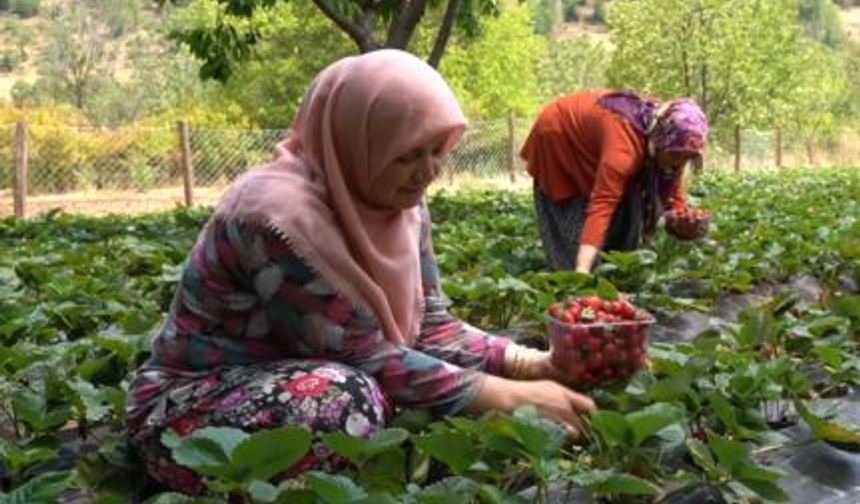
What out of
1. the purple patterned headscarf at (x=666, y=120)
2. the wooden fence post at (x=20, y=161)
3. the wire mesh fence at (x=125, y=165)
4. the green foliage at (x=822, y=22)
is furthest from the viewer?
the green foliage at (x=822, y=22)

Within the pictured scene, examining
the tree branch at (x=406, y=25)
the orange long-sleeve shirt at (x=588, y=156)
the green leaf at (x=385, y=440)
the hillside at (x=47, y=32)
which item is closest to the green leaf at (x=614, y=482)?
the green leaf at (x=385, y=440)

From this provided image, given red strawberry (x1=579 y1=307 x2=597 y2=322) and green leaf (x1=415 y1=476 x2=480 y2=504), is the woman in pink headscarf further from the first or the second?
green leaf (x1=415 y1=476 x2=480 y2=504)

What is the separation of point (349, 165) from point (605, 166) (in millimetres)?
2504

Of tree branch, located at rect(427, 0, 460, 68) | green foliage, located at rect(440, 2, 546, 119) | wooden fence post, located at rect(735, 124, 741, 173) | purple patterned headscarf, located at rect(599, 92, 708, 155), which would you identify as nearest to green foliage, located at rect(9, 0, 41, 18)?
green foliage, located at rect(440, 2, 546, 119)

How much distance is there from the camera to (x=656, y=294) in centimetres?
409

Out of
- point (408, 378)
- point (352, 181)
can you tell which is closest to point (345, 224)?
point (352, 181)

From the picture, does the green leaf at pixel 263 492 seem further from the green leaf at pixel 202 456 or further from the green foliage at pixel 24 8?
the green foliage at pixel 24 8

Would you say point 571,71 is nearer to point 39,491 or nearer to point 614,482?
point 614,482

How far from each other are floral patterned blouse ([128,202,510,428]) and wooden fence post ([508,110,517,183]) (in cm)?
1956

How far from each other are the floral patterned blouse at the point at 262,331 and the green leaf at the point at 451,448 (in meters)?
0.38

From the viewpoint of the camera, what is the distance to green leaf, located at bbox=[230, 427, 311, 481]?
1.67 metres

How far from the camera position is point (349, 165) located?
7.18ft

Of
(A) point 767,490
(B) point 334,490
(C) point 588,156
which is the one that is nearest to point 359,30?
(C) point 588,156

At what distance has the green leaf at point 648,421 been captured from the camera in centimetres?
188
